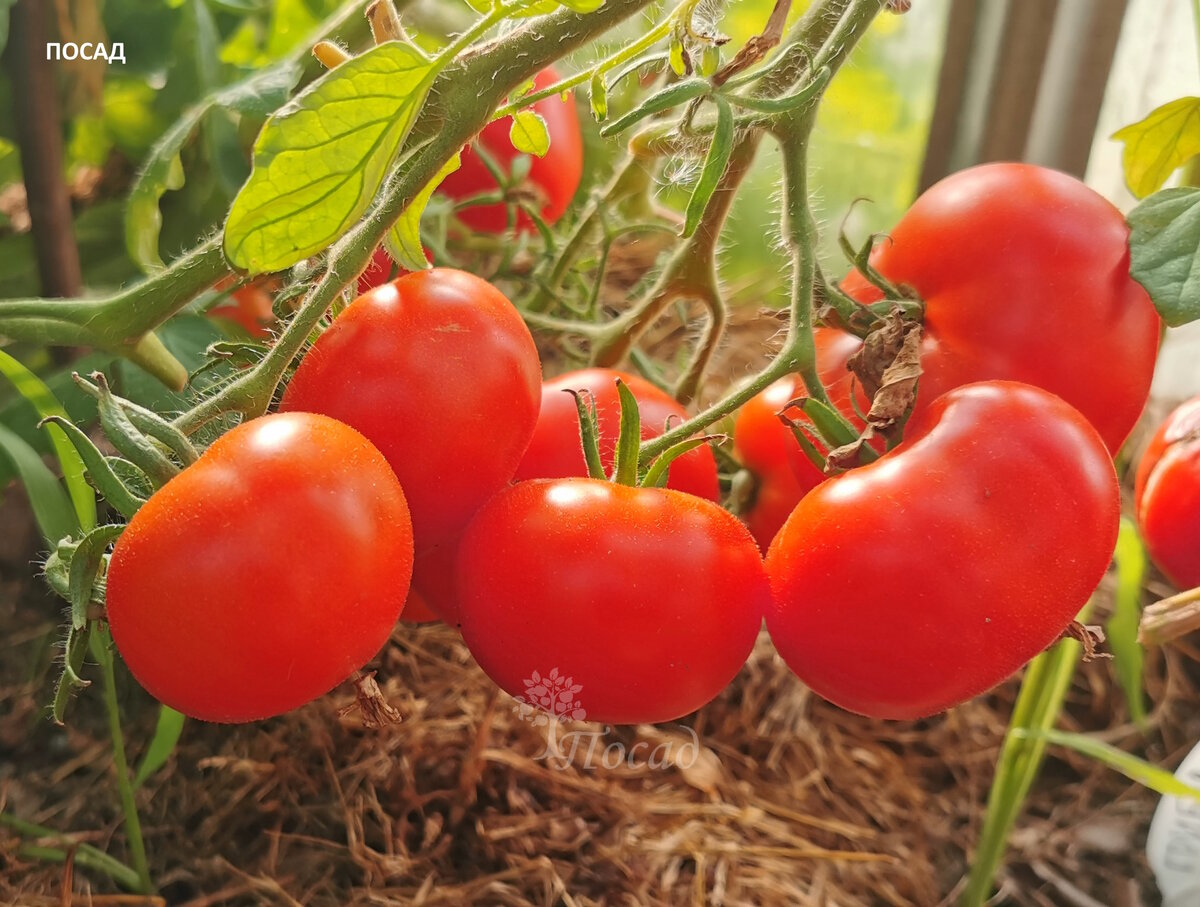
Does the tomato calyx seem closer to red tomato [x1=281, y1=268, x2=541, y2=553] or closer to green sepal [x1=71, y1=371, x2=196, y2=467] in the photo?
red tomato [x1=281, y1=268, x2=541, y2=553]

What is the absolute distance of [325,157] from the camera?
40 centimetres

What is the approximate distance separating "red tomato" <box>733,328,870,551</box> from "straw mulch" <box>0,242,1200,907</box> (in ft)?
0.74

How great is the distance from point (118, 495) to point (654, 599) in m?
0.23

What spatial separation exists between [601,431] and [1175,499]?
346 millimetres

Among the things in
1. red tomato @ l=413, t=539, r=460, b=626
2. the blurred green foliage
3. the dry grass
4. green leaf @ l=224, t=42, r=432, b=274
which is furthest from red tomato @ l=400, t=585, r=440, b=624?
the blurred green foliage

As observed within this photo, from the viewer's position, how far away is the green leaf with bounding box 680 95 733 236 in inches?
17.4

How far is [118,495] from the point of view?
41 centimetres

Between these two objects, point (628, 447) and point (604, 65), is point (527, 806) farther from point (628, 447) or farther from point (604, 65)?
point (604, 65)

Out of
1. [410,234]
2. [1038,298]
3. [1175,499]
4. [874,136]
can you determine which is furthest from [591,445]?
[874,136]

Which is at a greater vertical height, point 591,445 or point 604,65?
point 604,65

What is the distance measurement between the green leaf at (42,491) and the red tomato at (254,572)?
202 mm

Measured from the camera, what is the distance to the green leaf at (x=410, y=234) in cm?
50

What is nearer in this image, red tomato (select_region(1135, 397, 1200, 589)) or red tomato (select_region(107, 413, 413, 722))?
red tomato (select_region(107, 413, 413, 722))

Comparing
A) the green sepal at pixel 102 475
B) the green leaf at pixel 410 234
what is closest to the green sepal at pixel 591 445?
the green leaf at pixel 410 234
